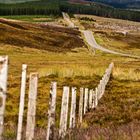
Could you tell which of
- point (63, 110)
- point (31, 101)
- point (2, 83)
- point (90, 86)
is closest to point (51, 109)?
point (31, 101)

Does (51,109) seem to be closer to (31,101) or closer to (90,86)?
(31,101)

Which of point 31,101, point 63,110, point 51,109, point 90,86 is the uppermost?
point 31,101

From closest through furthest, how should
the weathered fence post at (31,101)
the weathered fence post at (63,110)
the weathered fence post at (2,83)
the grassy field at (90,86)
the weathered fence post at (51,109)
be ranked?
the weathered fence post at (2,83) → the weathered fence post at (31,101) → the weathered fence post at (51,109) → the weathered fence post at (63,110) → the grassy field at (90,86)

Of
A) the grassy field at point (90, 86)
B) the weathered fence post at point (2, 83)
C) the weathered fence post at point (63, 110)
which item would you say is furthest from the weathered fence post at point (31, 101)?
the weathered fence post at point (63, 110)

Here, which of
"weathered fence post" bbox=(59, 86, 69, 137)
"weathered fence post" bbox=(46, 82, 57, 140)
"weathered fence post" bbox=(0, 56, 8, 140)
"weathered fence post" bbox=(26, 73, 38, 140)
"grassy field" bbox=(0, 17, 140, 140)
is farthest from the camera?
"grassy field" bbox=(0, 17, 140, 140)

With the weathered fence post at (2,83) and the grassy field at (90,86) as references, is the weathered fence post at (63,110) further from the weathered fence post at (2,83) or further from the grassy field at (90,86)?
the weathered fence post at (2,83)

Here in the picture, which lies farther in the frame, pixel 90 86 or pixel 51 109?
pixel 90 86

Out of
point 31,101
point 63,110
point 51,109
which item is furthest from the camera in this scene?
point 63,110

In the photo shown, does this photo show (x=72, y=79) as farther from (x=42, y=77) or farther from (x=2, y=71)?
(x=2, y=71)

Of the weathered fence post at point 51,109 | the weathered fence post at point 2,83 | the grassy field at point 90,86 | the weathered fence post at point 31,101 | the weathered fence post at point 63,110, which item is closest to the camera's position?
the weathered fence post at point 2,83

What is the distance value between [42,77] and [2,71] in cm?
3834

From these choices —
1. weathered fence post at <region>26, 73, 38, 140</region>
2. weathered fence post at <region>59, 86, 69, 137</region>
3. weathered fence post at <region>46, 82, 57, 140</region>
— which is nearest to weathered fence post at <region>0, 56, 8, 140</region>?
weathered fence post at <region>26, 73, 38, 140</region>

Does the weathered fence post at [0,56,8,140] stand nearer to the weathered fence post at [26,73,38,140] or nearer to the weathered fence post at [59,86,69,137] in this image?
the weathered fence post at [26,73,38,140]

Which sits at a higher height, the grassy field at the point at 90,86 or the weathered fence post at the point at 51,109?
the weathered fence post at the point at 51,109
